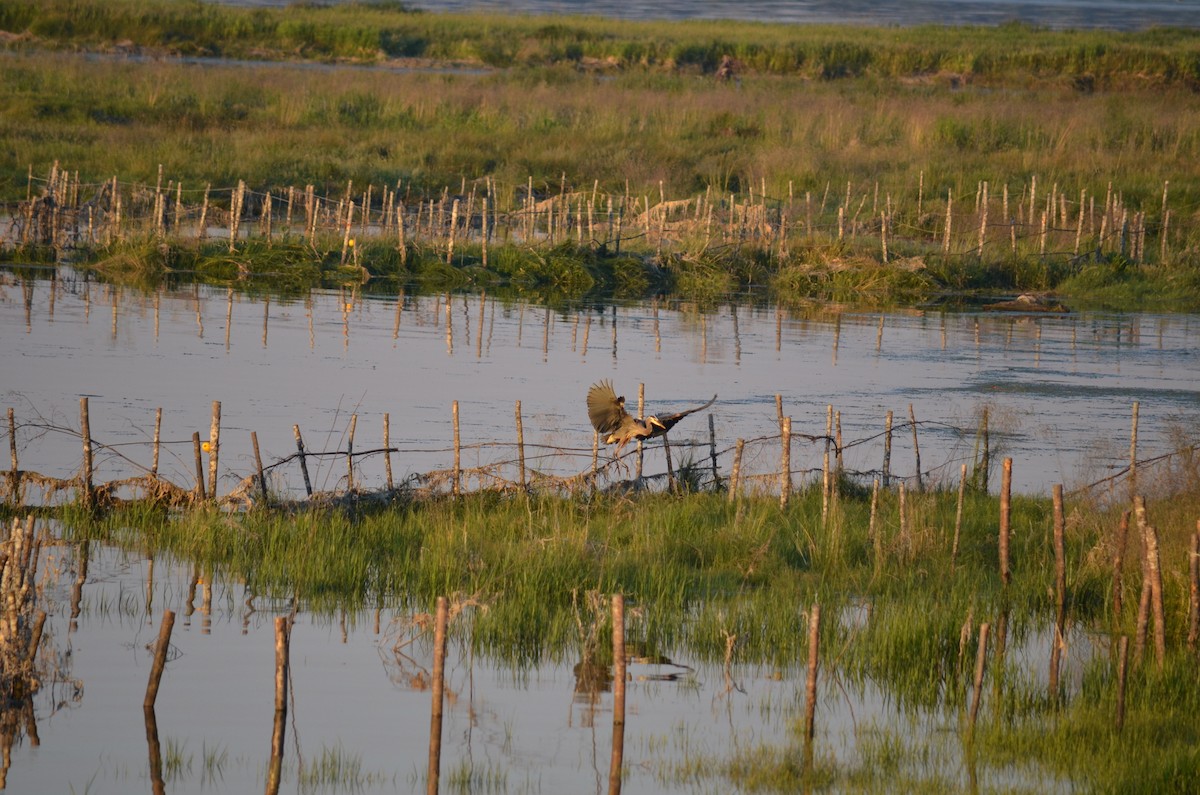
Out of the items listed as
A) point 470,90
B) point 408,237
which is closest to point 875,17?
point 470,90

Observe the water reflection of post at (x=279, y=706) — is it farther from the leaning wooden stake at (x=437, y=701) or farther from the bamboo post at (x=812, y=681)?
the bamboo post at (x=812, y=681)

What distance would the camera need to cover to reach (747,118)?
34.3 m

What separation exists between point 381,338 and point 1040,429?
6.63 meters

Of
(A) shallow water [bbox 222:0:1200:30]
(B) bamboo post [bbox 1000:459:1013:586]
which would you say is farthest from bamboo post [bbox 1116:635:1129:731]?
(A) shallow water [bbox 222:0:1200:30]

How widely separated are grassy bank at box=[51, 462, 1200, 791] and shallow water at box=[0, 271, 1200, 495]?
→ 76cm

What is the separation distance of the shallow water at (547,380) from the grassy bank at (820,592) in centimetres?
76

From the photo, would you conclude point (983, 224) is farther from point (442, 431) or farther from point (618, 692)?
point (618, 692)

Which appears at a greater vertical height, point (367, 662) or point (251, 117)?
point (251, 117)

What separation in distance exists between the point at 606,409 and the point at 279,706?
4.37 metres

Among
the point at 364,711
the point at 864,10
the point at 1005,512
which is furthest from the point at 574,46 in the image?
the point at 364,711

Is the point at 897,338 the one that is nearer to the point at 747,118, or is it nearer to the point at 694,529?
the point at 694,529

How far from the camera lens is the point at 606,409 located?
9.87m

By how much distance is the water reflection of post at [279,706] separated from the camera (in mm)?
5617

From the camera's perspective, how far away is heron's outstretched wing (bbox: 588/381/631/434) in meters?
9.87
